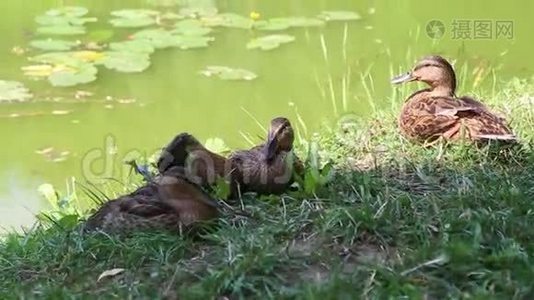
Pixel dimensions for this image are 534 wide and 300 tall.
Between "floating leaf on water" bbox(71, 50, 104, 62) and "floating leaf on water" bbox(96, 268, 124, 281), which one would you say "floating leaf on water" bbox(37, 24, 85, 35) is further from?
"floating leaf on water" bbox(96, 268, 124, 281)

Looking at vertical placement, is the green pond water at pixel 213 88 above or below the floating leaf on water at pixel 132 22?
below

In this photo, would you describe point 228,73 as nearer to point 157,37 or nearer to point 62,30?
point 157,37

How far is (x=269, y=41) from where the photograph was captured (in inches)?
310

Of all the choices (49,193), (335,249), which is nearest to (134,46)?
(49,193)

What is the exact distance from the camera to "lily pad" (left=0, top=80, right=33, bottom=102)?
21.4 feet

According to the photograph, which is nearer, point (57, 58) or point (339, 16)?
point (57, 58)

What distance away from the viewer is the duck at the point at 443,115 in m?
4.14

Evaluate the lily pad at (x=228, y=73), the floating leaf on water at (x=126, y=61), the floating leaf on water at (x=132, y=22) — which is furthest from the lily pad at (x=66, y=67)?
the floating leaf on water at (x=132, y=22)

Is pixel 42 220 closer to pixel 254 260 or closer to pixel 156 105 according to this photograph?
pixel 254 260

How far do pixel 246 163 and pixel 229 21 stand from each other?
5.02 meters

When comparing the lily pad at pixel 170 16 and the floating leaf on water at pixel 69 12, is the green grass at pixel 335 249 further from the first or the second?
the floating leaf on water at pixel 69 12

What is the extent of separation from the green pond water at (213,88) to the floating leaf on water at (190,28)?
163 millimetres

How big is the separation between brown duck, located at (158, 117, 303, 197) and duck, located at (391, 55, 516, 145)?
2.69 feet

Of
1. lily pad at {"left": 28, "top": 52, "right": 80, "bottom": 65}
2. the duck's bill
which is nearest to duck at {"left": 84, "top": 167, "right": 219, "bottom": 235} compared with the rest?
the duck's bill
